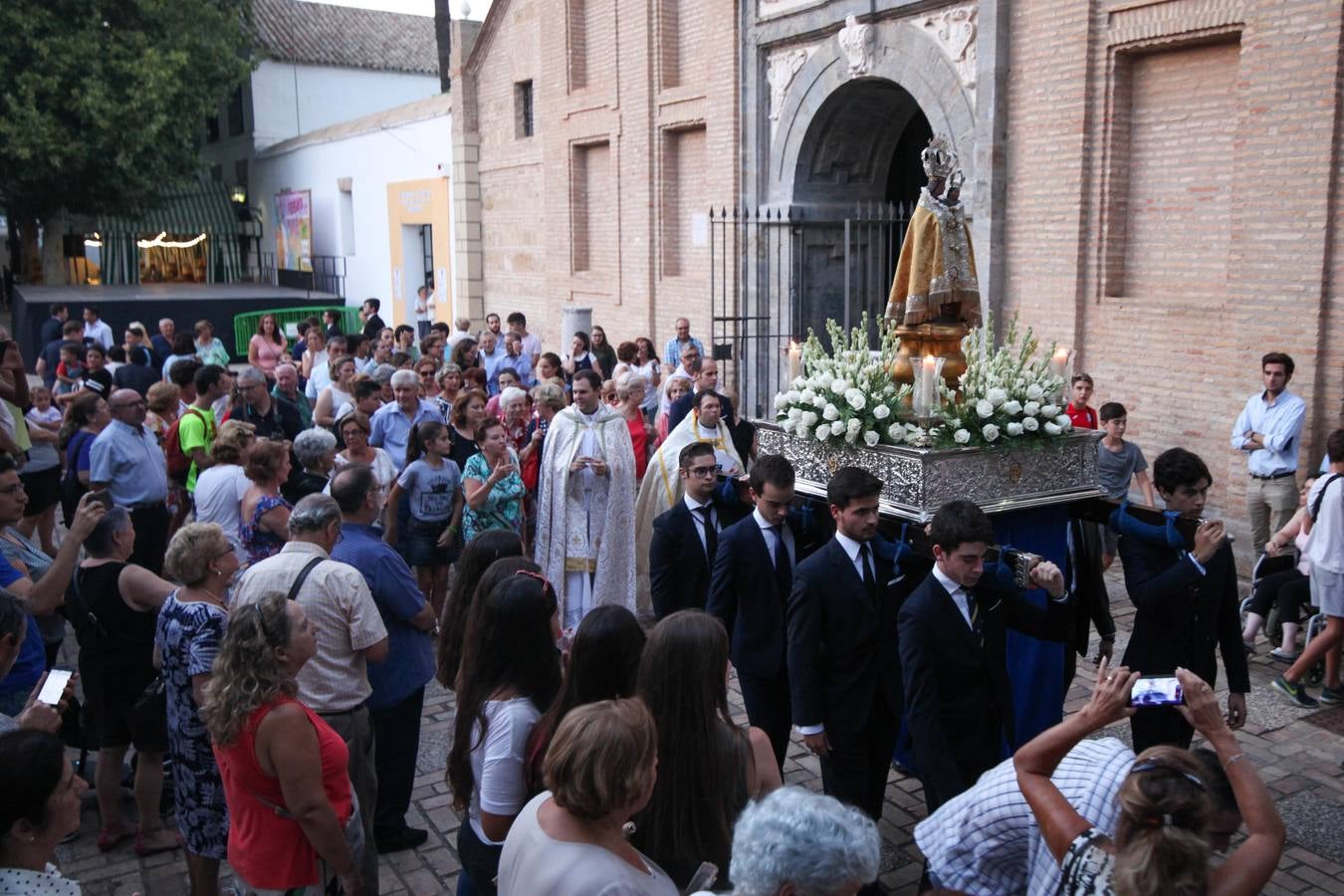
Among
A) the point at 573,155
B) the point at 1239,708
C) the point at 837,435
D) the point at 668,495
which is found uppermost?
the point at 573,155

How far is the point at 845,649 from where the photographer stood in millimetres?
4652

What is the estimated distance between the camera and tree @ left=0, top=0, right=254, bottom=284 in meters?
23.6

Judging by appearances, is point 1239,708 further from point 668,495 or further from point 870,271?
point 870,271

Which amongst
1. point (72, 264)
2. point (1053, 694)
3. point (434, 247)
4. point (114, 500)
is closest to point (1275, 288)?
point (1053, 694)

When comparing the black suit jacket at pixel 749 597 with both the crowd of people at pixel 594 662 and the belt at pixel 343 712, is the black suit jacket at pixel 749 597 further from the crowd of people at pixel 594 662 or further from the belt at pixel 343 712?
the belt at pixel 343 712

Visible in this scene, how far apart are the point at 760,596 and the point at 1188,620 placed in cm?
187

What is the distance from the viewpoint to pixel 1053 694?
219 inches

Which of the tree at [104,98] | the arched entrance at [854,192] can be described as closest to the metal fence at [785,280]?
the arched entrance at [854,192]

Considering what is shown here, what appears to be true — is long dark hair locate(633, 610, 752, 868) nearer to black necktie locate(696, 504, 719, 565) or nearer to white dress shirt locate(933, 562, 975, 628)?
white dress shirt locate(933, 562, 975, 628)

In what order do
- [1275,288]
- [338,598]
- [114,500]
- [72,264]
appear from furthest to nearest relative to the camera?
[72,264] → [1275,288] → [114,500] → [338,598]

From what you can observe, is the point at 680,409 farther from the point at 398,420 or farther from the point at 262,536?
the point at 262,536

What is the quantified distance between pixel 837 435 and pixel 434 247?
18.6m

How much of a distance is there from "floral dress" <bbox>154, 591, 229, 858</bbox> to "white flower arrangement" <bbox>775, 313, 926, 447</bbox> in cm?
297

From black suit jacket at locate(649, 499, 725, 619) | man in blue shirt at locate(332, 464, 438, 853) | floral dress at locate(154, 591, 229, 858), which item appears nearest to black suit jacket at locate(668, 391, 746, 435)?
black suit jacket at locate(649, 499, 725, 619)
